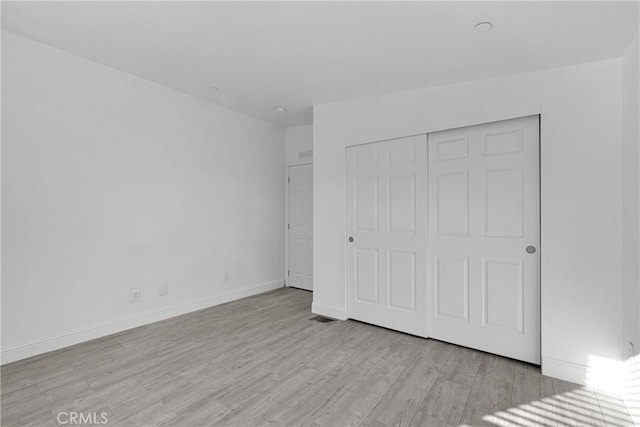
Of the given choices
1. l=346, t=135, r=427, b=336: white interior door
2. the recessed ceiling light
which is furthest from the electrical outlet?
the recessed ceiling light

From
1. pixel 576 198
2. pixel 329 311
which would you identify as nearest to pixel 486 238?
pixel 576 198

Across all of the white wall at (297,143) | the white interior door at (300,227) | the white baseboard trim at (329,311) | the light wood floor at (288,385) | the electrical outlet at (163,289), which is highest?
the white wall at (297,143)

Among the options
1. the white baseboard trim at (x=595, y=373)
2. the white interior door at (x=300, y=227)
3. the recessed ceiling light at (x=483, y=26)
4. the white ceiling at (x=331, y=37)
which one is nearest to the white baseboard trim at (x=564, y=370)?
the white baseboard trim at (x=595, y=373)

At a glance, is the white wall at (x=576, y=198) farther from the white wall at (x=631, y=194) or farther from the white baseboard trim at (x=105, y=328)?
the white baseboard trim at (x=105, y=328)

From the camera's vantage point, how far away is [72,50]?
9.33 feet

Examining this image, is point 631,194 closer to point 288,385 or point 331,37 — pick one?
point 331,37

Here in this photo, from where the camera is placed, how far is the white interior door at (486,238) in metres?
2.76

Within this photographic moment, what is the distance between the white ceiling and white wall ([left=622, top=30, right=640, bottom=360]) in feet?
0.87

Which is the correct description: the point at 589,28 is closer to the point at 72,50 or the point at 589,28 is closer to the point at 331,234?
the point at 331,234

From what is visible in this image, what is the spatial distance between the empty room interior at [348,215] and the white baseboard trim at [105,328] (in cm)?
2

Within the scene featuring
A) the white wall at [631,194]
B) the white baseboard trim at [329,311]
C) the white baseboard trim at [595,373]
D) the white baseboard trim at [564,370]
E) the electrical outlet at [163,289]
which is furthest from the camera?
the white baseboard trim at [329,311]

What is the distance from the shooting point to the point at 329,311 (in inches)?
154

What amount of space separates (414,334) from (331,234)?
1.43 metres

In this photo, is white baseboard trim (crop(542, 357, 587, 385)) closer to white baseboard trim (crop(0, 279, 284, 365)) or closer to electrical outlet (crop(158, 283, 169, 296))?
white baseboard trim (crop(0, 279, 284, 365))
